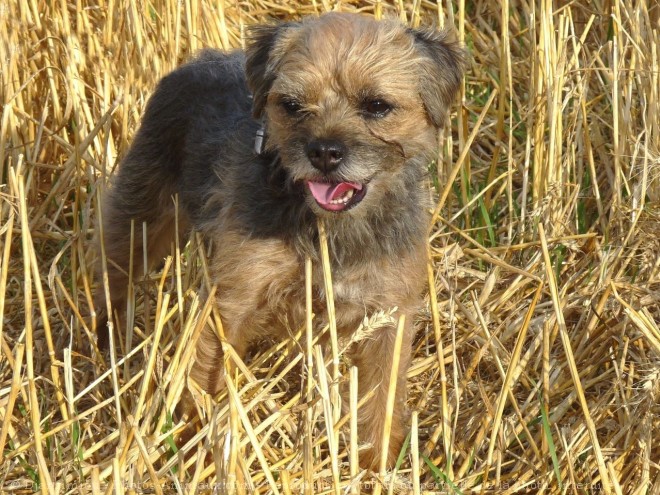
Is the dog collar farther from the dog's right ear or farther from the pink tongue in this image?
the pink tongue

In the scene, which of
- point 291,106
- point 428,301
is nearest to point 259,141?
point 291,106

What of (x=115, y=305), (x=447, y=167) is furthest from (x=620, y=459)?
(x=115, y=305)

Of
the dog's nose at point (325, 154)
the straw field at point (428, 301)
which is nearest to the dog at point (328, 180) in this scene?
the dog's nose at point (325, 154)

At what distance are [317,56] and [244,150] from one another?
A: 0.59 m

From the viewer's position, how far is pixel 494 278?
4.59 m

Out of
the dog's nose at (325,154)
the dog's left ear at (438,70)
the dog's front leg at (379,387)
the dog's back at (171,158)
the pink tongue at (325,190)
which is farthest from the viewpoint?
the dog's back at (171,158)

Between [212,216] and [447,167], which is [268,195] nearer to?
[212,216]

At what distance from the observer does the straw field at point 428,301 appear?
11.5 ft

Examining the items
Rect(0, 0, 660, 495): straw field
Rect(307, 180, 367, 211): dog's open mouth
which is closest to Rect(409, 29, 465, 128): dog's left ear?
Rect(307, 180, 367, 211): dog's open mouth

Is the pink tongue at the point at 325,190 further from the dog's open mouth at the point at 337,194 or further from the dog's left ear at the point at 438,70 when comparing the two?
the dog's left ear at the point at 438,70

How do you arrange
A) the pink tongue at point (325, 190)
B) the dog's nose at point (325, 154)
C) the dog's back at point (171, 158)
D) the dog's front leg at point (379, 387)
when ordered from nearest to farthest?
the dog's nose at point (325, 154) → the pink tongue at point (325, 190) → the dog's front leg at point (379, 387) → the dog's back at point (171, 158)

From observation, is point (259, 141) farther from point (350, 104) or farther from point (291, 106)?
point (350, 104)

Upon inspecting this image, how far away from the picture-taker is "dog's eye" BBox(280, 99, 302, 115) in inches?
139

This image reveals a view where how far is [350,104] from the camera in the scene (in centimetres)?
349
